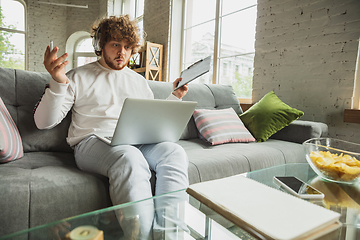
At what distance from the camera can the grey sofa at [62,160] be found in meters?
0.86

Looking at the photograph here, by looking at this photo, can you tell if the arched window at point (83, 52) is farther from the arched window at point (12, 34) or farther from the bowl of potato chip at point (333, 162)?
the bowl of potato chip at point (333, 162)

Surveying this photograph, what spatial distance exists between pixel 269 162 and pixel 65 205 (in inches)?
45.6

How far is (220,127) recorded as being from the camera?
6.07 feet

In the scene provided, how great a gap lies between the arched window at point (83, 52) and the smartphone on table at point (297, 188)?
288 inches

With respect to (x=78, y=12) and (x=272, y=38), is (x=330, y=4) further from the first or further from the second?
(x=78, y=12)

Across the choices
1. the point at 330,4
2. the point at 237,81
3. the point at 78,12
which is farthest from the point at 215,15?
the point at 78,12

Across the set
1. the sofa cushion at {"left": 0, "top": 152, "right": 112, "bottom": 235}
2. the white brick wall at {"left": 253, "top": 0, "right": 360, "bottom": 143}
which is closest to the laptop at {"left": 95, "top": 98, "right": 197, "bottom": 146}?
the sofa cushion at {"left": 0, "top": 152, "right": 112, "bottom": 235}

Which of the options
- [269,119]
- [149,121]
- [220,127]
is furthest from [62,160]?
[269,119]

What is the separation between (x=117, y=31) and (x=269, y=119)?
51.3 inches

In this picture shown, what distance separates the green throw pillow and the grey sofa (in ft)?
0.29

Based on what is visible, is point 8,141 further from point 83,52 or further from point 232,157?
point 83,52

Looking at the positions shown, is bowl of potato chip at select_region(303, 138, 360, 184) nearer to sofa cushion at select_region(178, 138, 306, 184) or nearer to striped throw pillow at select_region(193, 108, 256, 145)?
sofa cushion at select_region(178, 138, 306, 184)

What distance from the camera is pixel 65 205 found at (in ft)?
2.99

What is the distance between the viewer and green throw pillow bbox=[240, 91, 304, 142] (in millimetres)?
1951
